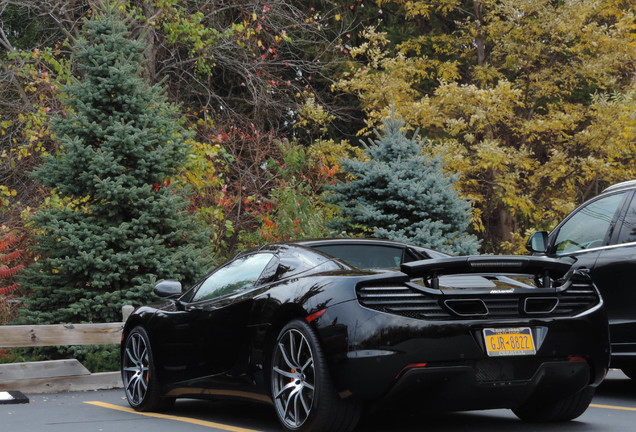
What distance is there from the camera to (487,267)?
6.09 meters

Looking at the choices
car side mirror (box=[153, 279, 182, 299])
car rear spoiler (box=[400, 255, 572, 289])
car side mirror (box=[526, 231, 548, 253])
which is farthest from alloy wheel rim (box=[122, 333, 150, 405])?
car side mirror (box=[526, 231, 548, 253])

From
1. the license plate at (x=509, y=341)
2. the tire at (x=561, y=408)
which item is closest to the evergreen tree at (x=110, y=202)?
the tire at (x=561, y=408)

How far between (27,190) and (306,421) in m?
15.4

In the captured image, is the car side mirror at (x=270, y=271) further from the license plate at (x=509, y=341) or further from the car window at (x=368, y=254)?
the license plate at (x=509, y=341)

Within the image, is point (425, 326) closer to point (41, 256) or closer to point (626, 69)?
point (41, 256)

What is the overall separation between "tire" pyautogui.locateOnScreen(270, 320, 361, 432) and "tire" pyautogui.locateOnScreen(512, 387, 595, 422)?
168 cm

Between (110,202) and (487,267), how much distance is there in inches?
314

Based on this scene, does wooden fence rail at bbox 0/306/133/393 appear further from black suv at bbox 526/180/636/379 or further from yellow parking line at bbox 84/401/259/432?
black suv at bbox 526/180/636/379

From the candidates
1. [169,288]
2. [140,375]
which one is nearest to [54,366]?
[140,375]

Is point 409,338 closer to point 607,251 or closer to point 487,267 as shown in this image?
point 487,267

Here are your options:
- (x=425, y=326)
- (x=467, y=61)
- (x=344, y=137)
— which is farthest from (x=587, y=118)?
(x=425, y=326)

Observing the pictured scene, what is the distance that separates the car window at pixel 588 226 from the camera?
9038 millimetres

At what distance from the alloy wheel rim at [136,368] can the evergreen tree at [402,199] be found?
17.0 feet

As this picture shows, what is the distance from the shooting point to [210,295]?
25.0ft
